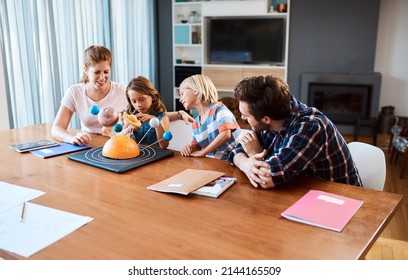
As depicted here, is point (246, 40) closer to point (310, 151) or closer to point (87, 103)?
point (87, 103)

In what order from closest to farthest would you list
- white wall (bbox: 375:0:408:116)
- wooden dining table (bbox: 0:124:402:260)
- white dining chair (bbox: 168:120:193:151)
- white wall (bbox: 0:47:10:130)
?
wooden dining table (bbox: 0:124:402:260) < white dining chair (bbox: 168:120:193:151) < white wall (bbox: 0:47:10:130) < white wall (bbox: 375:0:408:116)

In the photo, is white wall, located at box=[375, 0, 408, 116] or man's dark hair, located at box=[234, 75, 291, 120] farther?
white wall, located at box=[375, 0, 408, 116]

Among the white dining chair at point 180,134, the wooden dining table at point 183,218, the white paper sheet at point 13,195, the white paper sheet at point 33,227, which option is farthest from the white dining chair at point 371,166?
the white paper sheet at point 13,195

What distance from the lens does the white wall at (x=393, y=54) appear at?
4930mm

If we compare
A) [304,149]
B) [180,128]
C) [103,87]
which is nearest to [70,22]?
[103,87]

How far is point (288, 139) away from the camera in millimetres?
1400

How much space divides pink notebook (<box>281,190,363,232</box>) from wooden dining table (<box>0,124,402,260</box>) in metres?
0.02

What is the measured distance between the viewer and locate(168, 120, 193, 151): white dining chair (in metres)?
2.15

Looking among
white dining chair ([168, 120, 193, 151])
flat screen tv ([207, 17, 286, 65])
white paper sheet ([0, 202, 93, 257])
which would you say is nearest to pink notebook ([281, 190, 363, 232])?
white paper sheet ([0, 202, 93, 257])

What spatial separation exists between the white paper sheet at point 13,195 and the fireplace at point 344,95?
14.4ft

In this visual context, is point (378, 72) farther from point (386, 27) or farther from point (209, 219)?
point (209, 219)

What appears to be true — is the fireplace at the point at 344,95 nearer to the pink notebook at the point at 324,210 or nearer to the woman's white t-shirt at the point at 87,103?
the woman's white t-shirt at the point at 87,103

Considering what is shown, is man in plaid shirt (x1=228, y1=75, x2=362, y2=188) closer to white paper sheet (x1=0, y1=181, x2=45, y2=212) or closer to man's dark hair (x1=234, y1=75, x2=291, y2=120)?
man's dark hair (x1=234, y1=75, x2=291, y2=120)

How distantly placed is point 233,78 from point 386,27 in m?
2.10
